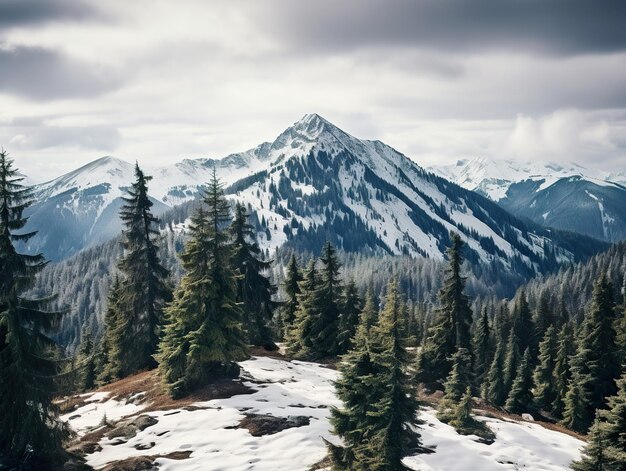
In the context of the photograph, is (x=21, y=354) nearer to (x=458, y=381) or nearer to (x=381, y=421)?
(x=381, y=421)

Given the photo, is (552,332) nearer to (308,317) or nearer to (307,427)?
(308,317)

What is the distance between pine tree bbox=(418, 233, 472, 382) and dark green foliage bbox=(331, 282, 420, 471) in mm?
25188

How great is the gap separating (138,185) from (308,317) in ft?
61.3

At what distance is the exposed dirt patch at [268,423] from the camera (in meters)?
24.5

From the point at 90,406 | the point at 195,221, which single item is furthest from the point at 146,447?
the point at 195,221

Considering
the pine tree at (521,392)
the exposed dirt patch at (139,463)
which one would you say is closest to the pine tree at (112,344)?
the exposed dirt patch at (139,463)

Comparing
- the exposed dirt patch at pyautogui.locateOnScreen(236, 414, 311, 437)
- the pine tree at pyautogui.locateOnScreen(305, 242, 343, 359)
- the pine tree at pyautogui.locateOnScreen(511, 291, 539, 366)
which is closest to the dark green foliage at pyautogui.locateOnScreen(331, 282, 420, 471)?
the exposed dirt patch at pyautogui.locateOnScreen(236, 414, 311, 437)

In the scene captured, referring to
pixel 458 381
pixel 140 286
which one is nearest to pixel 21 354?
pixel 140 286

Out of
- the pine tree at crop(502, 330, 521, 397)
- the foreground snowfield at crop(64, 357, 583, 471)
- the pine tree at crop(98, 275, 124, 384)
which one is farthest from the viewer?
the pine tree at crop(502, 330, 521, 397)

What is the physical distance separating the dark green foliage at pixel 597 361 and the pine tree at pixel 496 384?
19.1 metres

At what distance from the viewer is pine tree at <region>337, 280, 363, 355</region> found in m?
44.4

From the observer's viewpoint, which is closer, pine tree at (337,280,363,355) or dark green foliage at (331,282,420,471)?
dark green foliage at (331,282,420,471)

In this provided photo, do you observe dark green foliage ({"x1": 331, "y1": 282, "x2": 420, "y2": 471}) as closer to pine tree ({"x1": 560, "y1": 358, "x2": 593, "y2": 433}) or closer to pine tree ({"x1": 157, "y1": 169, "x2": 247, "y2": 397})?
pine tree ({"x1": 157, "y1": 169, "x2": 247, "y2": 397})

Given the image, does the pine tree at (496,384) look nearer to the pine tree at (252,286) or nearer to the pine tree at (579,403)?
the pine tree at (579,403)
